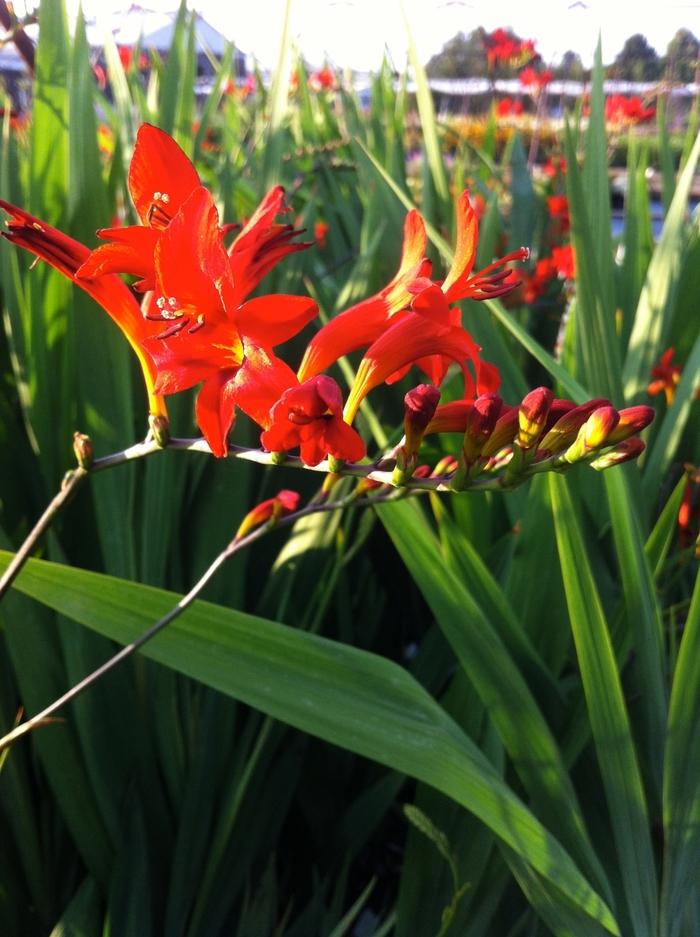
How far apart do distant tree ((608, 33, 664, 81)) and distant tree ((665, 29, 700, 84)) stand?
44 centimetres

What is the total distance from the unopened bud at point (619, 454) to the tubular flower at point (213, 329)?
17 centimetres

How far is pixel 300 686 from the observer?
1.86 ft

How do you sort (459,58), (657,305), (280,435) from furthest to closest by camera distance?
(459,58), (657,305), (280,435)

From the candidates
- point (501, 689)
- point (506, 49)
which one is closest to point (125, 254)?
point (501, 689)

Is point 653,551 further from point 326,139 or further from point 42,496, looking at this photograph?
point 326,139

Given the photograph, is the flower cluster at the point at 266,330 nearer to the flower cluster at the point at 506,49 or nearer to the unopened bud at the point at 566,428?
the unopened bud at the point at 566,428

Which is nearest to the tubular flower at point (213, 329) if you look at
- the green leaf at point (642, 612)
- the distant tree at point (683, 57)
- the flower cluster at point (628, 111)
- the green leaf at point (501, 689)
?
the green leaf at point (501, 689)

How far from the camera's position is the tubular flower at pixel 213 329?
0.43 meters

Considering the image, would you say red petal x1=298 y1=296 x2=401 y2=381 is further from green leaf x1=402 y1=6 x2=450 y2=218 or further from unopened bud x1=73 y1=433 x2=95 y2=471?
green leaf x1=402 y1=6 x2=450 y2=218

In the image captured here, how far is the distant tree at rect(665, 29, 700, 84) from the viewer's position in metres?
2.22

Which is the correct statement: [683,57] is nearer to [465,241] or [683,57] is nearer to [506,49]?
[506,49]

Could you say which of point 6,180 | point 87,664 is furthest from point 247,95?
point 87,664

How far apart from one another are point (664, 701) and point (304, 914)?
0.39m

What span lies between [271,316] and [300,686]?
25 centimetres
